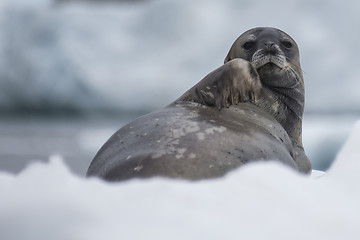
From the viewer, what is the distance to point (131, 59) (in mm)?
6324

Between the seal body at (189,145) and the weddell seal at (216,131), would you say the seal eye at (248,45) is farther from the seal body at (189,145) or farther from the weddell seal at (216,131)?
the seal body at (189,145)

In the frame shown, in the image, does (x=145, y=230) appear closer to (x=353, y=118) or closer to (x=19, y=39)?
(x=353, y=118)

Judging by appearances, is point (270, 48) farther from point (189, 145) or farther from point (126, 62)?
point (126, 62)

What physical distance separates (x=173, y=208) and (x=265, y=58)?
169 cm

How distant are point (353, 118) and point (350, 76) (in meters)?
0.44

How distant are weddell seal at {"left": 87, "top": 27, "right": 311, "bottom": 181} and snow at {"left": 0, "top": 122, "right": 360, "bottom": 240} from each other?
437mm

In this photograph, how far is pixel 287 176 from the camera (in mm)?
1407

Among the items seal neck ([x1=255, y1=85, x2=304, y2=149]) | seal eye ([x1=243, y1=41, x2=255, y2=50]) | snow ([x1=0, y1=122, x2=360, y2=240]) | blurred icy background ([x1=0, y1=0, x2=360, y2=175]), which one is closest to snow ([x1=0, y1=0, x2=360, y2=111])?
blurred icy background ([x1=0, y1=0, x2=360, y2=175])

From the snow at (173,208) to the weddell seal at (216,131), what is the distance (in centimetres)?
44

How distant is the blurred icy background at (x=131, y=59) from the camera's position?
5.76 meters

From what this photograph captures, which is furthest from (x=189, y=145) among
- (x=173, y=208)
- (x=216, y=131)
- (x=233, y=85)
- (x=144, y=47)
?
(x=144, y=47)

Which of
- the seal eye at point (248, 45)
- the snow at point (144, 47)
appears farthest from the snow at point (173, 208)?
the snow at point (144, 47)

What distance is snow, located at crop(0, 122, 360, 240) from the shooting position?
3.53ft

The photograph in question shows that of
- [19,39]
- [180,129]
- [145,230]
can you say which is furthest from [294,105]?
[19,39]
